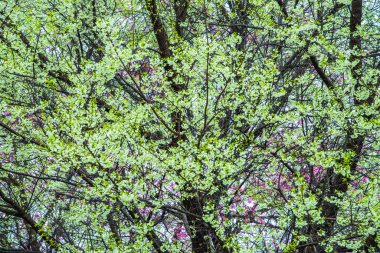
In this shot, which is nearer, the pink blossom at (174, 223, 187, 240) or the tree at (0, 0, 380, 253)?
the tree at (0, 0, 380, 253)

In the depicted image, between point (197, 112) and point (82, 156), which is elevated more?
point (197, 112)

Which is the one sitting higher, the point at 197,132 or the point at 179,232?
the point at 179,232

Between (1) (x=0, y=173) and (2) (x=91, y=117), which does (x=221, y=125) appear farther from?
(1) (x=0, y=173)

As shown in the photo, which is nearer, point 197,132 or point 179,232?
point 197,132

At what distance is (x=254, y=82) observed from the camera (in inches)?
220

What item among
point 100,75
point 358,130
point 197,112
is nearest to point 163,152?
point 197,112

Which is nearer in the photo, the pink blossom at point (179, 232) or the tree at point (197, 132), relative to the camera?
the tree at point (197, 132)

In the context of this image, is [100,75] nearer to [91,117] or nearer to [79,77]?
[79,77]

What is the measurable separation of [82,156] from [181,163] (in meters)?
1.02

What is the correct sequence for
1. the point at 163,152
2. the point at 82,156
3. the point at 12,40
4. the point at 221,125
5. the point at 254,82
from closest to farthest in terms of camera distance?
the point at 82,156
the point at 163,152
the point at 254,82
the point at 12,40
the point at 221,125

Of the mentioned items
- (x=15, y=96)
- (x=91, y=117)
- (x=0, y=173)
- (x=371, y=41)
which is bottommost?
(x=91, y=117)

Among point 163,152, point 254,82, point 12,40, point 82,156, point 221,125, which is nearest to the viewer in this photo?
point 82,156

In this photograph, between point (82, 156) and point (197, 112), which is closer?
point (82, 156)

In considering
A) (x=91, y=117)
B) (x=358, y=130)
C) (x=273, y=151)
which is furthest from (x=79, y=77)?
(x=358, y=130)
